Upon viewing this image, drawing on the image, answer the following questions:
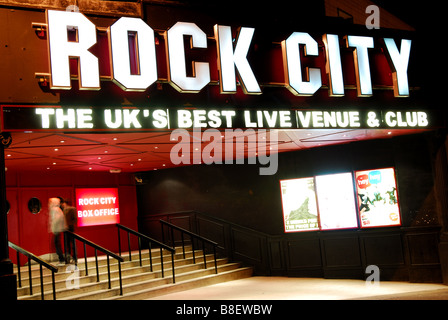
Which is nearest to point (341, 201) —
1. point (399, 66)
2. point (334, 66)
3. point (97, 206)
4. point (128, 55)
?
point (399, 66)

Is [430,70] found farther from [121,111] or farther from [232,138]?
[121,111]

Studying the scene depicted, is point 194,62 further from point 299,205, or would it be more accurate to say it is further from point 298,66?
point 299,205

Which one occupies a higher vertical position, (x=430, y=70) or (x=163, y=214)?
(x=430, y=70)

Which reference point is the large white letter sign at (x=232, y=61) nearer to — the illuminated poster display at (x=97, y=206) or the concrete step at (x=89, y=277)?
the concrete step at (x=89, y=277)

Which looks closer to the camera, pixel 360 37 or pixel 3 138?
pixel 3 138

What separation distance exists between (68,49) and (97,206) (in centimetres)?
878

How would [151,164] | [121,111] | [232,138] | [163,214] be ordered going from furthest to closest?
[163,214] → [151,164] → [232,138] → [121,111]

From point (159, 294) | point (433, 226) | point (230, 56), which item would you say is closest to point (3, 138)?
point (230, 56)

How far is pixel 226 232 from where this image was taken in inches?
582

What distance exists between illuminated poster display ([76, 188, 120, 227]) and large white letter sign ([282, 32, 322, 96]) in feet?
28.7

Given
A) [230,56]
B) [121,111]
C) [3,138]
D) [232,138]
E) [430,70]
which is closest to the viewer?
[3,138]

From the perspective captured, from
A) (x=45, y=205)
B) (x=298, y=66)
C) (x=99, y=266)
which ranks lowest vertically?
(x=99, y=266)

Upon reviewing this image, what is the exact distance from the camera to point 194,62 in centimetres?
906
